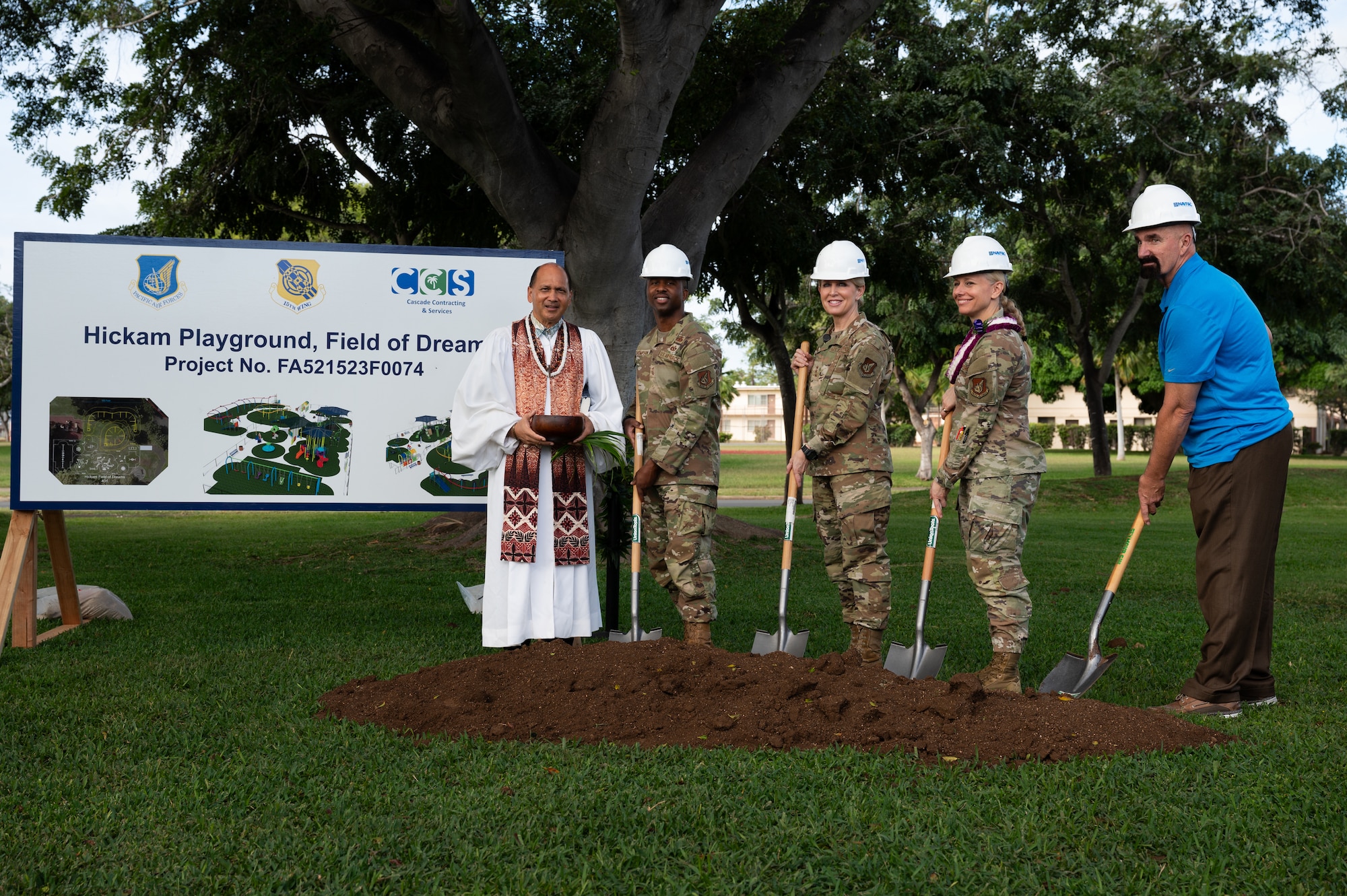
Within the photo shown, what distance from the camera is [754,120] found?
9.88 metres

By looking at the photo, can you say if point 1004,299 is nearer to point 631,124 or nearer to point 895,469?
point 631,124

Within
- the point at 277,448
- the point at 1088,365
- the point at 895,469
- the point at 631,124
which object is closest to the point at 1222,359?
the point at 631,124

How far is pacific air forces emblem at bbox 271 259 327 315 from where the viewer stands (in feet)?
23.3

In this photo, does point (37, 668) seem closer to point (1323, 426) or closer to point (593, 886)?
point (593, 886)

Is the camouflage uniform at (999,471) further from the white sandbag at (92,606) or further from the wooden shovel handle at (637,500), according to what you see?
the white sandbag at (92,606)

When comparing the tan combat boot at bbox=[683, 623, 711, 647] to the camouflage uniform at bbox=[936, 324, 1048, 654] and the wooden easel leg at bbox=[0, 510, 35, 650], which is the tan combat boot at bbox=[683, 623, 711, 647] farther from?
the wooden easel leg at bbox=[0, 510, 35, 650]

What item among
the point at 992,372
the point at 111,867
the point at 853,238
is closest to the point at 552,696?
the point at 111,867

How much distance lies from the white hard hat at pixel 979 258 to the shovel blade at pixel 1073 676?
74.8 inches

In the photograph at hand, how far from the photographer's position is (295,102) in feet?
42.7

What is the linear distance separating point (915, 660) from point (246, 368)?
4617 mm

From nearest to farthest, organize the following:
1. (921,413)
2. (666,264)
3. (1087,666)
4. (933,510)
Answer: (1087,666) → (933,510) → (666,264) → (921,413)

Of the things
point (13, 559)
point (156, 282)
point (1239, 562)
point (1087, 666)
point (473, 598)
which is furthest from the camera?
point (473, 598)

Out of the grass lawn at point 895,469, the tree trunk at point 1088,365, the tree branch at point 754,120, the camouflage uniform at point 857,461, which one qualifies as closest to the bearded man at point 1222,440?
the camouflage uniform at point 857,461

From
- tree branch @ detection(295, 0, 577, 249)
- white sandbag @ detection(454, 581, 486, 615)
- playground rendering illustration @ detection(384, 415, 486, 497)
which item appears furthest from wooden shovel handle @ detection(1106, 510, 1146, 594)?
tree branch @ detection(295, 0, 577, 249)
